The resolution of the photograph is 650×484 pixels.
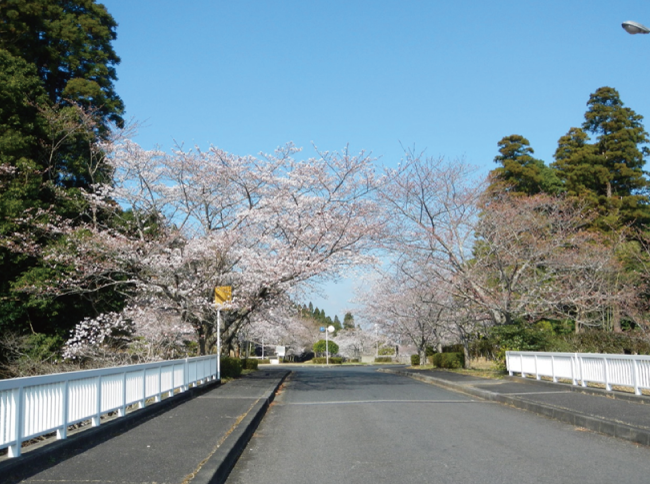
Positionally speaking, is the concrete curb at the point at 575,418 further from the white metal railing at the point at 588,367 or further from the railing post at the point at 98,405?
the railing post at the point at 98,405

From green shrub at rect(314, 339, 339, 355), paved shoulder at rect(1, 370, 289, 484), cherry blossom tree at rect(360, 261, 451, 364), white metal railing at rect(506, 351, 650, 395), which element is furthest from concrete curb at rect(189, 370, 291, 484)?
green shrub at rect(314, 339, 339, 355)

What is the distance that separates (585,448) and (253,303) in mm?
14016

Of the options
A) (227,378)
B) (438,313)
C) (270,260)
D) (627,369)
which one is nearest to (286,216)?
(270,260)

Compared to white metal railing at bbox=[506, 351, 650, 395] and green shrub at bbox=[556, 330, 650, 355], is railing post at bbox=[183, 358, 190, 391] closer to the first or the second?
white metal railing at bbox=[506, 351, 650, 395]

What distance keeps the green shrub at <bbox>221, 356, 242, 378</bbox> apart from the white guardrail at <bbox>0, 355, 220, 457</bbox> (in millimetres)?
9182

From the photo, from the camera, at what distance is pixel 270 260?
63.6 ft

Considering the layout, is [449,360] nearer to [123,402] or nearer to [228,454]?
[123,402]

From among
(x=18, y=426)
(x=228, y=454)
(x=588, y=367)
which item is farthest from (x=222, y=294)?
(x=18, y=426)

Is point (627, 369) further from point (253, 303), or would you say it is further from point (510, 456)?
point (253, 303)

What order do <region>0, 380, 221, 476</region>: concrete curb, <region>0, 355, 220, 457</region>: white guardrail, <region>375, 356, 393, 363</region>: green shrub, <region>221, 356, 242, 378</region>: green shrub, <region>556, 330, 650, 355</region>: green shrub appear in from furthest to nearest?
<region>375, 356, 393, 363</region>: green shrub < <region>556, 330, 650, 355</region>: green shrub < <region>221, 356, 242, 378</region>: green shrub < <region>0, 355, 220, 457</region>: white guardrail < <region>0, 380, 221, 476</region>: concrete curb

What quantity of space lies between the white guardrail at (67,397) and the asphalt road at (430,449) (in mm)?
2233

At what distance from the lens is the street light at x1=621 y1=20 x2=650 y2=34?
8391 mm

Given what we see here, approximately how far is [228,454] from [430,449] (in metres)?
2.72

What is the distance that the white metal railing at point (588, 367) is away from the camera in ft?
39.2
